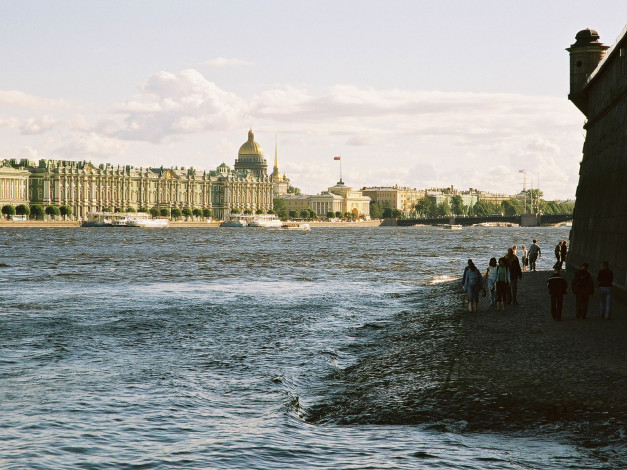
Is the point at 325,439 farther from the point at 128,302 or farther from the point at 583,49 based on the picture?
the point at 583,49

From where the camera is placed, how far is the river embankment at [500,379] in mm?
12016

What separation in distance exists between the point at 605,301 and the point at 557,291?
3.34 ft

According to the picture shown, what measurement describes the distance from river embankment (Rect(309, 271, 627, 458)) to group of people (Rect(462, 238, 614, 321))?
37cm

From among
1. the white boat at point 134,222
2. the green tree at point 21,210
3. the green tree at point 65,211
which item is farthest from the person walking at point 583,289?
the green tree at point 65,211

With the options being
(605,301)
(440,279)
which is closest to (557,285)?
(605,301)

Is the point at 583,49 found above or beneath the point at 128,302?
above

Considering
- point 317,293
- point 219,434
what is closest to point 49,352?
point 219,434

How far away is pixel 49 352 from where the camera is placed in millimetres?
19297

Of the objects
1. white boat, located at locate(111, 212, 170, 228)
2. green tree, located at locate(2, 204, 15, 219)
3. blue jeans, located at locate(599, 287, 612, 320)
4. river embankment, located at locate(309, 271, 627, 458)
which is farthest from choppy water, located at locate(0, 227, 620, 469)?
white boat, located at locate(111, 212, 170, 228)

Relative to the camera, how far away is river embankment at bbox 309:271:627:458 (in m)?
12.0

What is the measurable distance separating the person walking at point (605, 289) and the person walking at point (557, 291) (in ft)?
2.37

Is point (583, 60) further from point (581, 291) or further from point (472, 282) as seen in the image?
point (581, 291)

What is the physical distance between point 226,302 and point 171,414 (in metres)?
17.2

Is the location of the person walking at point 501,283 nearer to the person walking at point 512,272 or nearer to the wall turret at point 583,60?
the person walking at point 512,272
